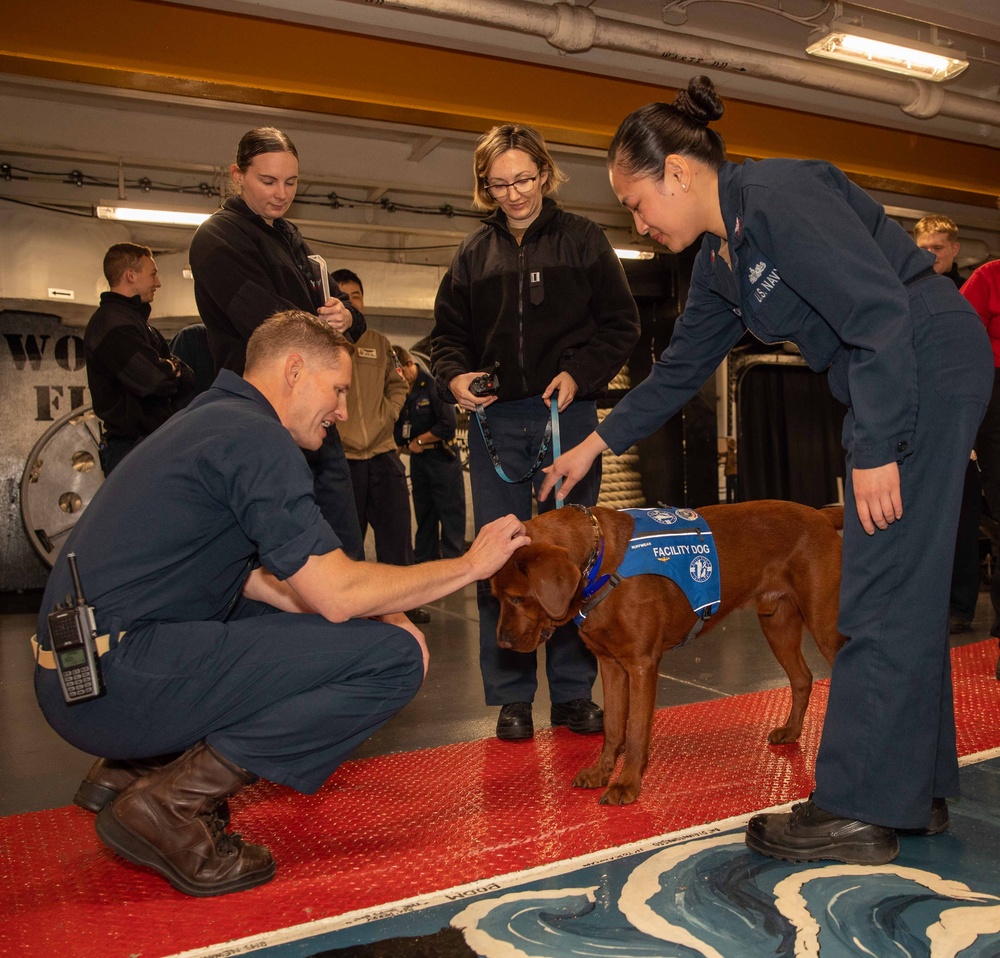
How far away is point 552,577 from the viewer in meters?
2.50

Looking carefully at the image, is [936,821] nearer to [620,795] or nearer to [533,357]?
[620,795]

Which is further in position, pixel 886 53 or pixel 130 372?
pixel 886 53

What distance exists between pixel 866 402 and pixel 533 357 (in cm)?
157

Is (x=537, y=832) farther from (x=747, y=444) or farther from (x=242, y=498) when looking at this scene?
(x=747, y=444)

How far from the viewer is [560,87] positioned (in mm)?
7078

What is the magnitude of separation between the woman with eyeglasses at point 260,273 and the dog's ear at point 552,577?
1.00m

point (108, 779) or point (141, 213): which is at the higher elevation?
point (141, 213)

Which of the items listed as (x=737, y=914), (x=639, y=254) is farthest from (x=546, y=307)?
(x=639, y=254)

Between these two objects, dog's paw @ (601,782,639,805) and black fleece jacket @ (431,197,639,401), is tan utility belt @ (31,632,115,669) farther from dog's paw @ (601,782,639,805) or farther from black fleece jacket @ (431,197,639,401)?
black fleece jacket @ (431,197,639,401)

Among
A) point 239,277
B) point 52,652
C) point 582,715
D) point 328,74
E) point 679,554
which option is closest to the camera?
point 52,652

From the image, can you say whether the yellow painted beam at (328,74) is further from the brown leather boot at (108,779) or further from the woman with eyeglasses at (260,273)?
the brown leather boot at (108,779)

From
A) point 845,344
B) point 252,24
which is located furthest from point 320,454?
point 252,24

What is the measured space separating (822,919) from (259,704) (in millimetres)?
1267

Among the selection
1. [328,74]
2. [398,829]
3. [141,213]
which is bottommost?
[398,829]
